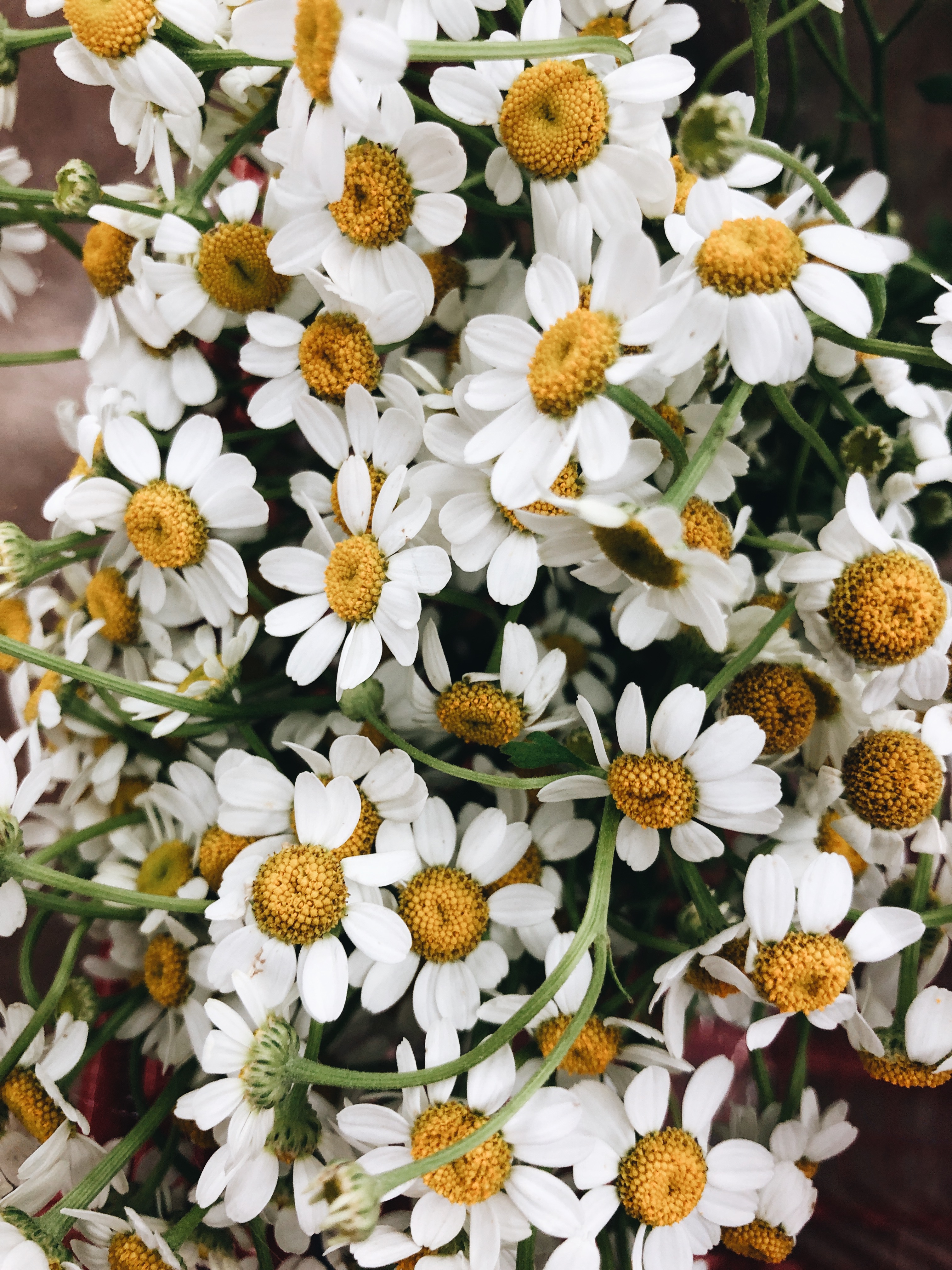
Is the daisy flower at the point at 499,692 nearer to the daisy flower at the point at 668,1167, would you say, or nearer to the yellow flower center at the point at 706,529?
the yellow flower center at the point at 706,529

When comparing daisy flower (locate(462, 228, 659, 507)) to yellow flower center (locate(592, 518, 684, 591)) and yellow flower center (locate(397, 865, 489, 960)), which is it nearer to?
yellow flower center (locate(592, 518, 684, 591))

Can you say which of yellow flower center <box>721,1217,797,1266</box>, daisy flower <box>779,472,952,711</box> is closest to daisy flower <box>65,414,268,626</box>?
daisy flower <box>779,472,952,711</box>

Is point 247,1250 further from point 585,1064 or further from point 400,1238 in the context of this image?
point 585,1064

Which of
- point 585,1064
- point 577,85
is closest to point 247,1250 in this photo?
point 585,1064

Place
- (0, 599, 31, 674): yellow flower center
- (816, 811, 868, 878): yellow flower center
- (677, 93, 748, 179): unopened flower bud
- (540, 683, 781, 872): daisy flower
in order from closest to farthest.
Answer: (677, 93, 748, 179): unopened flower bud, (540, 683, 781, 872): daisy flower, (816, 811, 868, 878): yellow flower center, (0, 599, 31, 674): yellow flower center

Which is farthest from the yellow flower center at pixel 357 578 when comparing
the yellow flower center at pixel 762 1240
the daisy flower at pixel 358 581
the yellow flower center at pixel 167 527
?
the yellow flower center at pixel 762 1240
